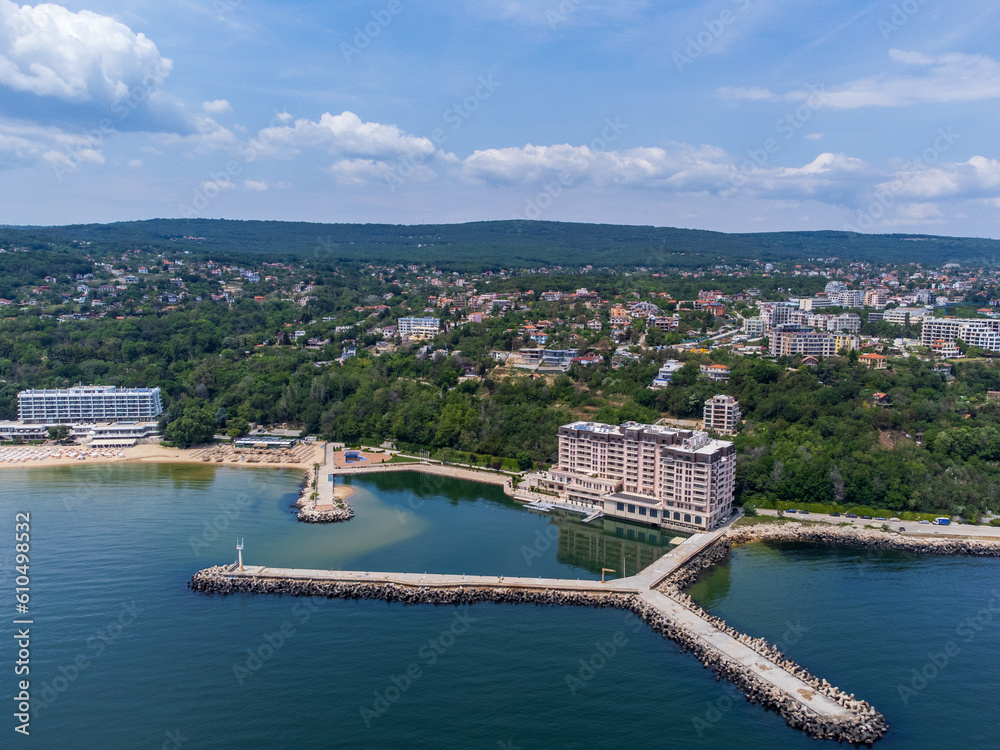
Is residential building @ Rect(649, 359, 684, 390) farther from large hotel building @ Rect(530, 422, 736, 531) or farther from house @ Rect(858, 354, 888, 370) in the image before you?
large hotel building @ Rect(530, 422, 736, 531)

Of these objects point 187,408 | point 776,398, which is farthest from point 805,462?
point 187,408

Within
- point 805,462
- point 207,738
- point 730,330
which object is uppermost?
point 730,330

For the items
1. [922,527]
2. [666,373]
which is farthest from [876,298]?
[922,527]

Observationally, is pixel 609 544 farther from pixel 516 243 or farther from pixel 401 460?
pixel 516 243

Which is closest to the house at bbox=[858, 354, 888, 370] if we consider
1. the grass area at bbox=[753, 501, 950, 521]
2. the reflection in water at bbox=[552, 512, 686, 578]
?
the grass area at bbox=[753, 501, 950, 521]

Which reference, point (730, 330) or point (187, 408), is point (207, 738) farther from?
point (730, 330)
